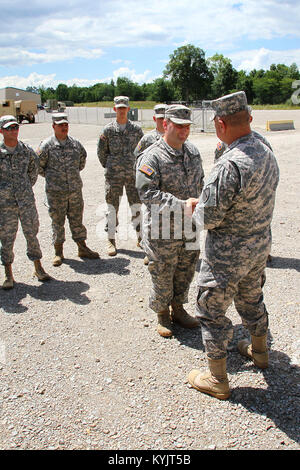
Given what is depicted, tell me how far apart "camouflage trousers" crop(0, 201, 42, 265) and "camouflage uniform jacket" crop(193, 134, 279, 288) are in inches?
109

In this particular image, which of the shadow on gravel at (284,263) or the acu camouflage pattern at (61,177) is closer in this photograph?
the shadow on gravel at (284,263)

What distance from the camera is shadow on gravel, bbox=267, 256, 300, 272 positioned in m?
5.12

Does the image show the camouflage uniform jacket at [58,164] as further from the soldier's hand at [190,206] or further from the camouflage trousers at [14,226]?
the soldier's hand at [190,206]

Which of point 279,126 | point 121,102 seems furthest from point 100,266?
point 279,126

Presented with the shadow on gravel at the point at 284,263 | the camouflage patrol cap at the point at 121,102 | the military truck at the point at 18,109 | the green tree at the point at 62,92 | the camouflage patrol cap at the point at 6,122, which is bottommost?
the shadow on gravel at the point at 284,263

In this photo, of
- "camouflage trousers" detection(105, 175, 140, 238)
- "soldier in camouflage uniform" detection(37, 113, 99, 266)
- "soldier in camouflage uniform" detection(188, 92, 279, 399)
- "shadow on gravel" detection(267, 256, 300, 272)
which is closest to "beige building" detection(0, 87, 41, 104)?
"camouflage trousers" detection(105, 175, 140, 238)

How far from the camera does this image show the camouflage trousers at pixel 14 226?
15.5 ft

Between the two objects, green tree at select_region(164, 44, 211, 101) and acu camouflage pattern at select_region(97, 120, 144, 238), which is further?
green tree at select_region(164, 44, 211, 101)

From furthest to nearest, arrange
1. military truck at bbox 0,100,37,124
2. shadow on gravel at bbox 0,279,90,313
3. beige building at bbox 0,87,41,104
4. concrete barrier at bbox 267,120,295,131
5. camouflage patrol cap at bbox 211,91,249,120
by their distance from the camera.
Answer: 1. beige building at bbox 0,87,41,104
2. military truck at bbox 0,100,37,124
3. concrete barrier at bbox 267,120,295,131
4. shadow on gravel at bbox 0,279,90,313
5. camouflage patrol cap at bbox 211,91,249,120

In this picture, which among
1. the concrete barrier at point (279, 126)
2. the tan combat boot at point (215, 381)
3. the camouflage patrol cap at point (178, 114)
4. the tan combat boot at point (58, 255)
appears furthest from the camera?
the concrete barrier at point (279, 126)

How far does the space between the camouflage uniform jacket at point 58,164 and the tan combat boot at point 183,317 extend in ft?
7.70

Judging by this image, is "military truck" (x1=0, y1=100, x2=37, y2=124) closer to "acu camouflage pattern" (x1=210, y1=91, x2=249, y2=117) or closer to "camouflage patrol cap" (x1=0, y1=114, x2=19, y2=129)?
"camouflage patrol cap" (x1=0, y1=114, x2=19, y2=129)

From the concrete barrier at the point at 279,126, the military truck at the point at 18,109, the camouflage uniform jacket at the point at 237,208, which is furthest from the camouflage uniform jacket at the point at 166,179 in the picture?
the military truck at the point at 18,109
